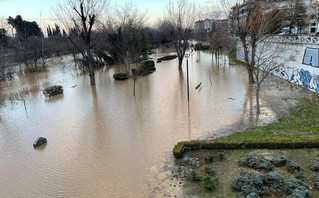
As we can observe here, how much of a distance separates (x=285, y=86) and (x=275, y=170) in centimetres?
1496

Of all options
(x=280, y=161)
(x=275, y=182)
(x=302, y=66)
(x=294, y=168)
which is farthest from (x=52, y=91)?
(x=302, y=66)

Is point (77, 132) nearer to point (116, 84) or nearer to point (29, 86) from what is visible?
point (116, 84)

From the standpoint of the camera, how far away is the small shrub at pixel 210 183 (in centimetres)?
841

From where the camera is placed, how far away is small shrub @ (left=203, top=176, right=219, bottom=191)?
841cm

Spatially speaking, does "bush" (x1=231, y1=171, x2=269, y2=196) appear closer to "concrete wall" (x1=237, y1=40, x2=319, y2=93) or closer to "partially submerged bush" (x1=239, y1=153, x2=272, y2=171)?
"partially submerged bush" (x1=239, y1=153, x2=272, y2=171)

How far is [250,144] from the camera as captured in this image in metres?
11.1

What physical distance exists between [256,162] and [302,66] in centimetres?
1575

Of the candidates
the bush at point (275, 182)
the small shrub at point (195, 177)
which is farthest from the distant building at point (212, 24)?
the bush at point (275, 182)

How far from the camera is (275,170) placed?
Answer: 9.27 metres

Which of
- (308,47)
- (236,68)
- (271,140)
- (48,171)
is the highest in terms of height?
(308,47)

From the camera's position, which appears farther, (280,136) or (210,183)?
(280,136)

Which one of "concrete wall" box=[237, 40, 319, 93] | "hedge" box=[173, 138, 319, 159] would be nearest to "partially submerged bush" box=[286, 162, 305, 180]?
"hedge" box=[173, 138, 319, 159]

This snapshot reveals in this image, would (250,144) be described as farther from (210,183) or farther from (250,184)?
(210,183)

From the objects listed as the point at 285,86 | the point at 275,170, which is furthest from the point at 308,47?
the point at 275,170
